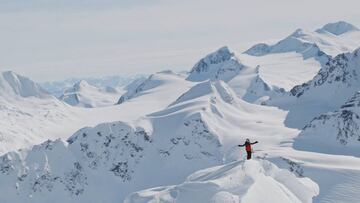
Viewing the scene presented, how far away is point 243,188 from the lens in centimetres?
6306

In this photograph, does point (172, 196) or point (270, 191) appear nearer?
point (270, 191)

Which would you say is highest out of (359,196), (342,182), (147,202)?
(147,202)

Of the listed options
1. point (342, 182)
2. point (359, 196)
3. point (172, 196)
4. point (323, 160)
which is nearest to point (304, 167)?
point (323, 160)

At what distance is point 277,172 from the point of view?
69625 millimetres

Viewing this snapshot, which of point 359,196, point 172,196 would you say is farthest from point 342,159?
point 172,196

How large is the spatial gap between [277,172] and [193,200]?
10.7m

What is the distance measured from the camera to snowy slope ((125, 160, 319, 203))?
62000 millimetres

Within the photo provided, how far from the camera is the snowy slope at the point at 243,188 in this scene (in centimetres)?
6200

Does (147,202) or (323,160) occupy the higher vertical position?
(147,202)

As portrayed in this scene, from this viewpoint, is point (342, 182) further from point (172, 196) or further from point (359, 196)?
point (172, 196)

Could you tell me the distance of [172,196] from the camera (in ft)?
223

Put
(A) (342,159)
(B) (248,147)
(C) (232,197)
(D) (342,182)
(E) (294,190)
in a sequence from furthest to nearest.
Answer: (A) (342,159) < (D) (342,182) < (B) (248,147) < (E) (294,190) < (C) (232,197)

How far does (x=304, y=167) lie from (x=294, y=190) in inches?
5107

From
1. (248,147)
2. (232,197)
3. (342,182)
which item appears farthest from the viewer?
(342,182)
